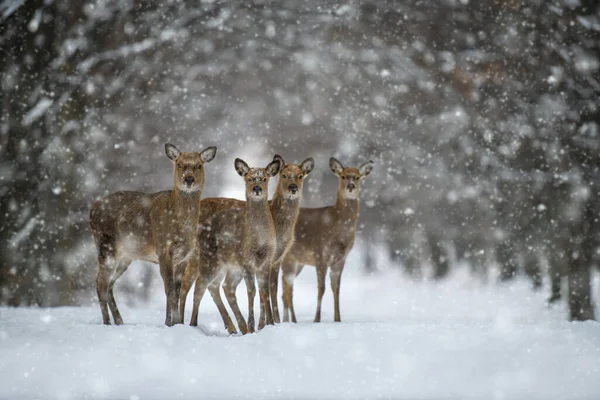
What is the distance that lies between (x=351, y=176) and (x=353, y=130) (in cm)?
900

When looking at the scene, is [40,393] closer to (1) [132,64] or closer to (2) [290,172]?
(2) [290,172]

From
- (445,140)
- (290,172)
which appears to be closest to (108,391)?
(290,172)

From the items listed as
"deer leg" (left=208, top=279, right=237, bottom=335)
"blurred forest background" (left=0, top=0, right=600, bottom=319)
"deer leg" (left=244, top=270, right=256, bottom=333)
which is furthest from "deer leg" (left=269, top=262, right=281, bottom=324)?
"blurred forest background" (left=0, top=0, right=600, bottom=319)

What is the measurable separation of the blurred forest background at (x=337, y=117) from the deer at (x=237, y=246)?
5024 mm

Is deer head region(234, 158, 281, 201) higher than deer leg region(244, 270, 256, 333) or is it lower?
higher

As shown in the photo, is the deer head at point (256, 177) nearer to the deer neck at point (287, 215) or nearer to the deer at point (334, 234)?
the deer neck at point (287, 215)

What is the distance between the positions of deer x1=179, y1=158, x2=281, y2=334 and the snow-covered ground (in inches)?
33.6

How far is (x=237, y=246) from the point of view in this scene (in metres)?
9.40

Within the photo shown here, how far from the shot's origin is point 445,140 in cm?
1800

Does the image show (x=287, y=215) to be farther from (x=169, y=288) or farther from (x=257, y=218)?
(x=169, y=288)

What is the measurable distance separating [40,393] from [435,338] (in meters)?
3.84

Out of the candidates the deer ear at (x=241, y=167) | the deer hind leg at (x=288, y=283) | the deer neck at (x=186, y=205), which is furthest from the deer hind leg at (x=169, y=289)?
the deer hind leg at (x=288, y=283)

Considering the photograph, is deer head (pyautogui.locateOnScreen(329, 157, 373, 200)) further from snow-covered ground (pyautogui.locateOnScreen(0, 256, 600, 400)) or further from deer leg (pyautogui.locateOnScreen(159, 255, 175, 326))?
deer leg (pyautogui.locateOnScreen(159, 255, 175, 326))

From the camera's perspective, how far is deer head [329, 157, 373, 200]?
1127cm
